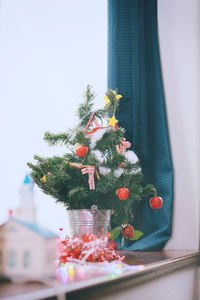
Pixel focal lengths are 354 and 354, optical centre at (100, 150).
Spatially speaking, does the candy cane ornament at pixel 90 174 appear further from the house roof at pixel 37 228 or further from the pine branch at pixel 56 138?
the house roof at pixel 37 228

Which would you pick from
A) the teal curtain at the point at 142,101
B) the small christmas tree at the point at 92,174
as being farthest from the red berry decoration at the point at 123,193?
the teal curtain at the point at 142,101

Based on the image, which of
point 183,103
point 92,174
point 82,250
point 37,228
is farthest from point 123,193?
point 183,103

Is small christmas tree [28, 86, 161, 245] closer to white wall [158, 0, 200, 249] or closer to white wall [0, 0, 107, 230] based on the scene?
white wall [0, 0, 107, 230]

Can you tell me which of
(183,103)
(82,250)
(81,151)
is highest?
(183,103)

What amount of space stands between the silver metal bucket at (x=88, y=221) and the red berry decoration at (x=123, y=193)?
0.08 metres

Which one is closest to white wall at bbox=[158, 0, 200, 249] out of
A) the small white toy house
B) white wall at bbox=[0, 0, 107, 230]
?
white wall at bbox=[0, 0, 107, 230]

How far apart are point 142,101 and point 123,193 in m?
0.57

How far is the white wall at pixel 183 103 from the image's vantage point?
4.71 ft

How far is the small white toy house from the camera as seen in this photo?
1.97ft

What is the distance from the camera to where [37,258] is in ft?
1.97

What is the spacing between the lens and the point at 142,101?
1.50 metres

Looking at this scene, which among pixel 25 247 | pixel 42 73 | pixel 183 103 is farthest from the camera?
pixel 183 103

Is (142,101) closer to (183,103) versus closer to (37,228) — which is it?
(183,103)

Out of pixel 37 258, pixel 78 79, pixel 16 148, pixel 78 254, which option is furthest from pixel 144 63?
pixel 37 258
